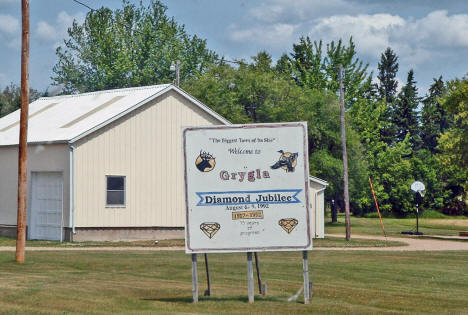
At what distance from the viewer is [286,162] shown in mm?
13945

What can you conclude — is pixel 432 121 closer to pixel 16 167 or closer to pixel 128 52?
pixel 128 52

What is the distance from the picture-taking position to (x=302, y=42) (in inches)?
3115

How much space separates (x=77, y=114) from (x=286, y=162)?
24548 mm

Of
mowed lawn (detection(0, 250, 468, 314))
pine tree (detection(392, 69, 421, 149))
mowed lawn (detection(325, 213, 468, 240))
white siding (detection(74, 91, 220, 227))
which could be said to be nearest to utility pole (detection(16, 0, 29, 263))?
mowed lawn (detection(0, 250, 468, 314))

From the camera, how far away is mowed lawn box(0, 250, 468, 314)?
13492 mm

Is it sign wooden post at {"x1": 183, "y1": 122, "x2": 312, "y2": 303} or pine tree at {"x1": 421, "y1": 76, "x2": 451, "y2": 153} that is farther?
pine tree at {"x1": 421, "y1": 76, "x2": 451, "y2": 153}

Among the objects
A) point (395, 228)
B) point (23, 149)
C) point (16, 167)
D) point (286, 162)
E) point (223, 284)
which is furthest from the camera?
point (395, 228)

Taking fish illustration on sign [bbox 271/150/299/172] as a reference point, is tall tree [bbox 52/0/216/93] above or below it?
above

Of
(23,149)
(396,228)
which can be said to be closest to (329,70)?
(396,228)

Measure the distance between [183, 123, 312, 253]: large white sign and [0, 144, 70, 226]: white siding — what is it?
66.1 ft

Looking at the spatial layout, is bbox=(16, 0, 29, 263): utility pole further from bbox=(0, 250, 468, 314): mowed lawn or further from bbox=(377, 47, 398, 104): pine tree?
bbox=(377, 47, 398, 104): pine tree

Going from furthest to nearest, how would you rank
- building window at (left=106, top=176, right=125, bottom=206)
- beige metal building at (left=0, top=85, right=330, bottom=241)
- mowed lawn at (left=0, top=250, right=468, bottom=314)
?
1. building window at (left=106, top=176, right=125, bottom=206)
2. beige metal building at (left=0, top=85, right=330, bottom=241)
3. mowed lawn at (left=0, top=250, right=468, bottom=314)

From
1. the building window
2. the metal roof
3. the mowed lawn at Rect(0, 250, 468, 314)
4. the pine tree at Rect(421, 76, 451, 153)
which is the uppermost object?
the pine tree at Rect(421, 76, 451, 153)

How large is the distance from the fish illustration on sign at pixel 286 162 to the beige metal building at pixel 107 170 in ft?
65.8
